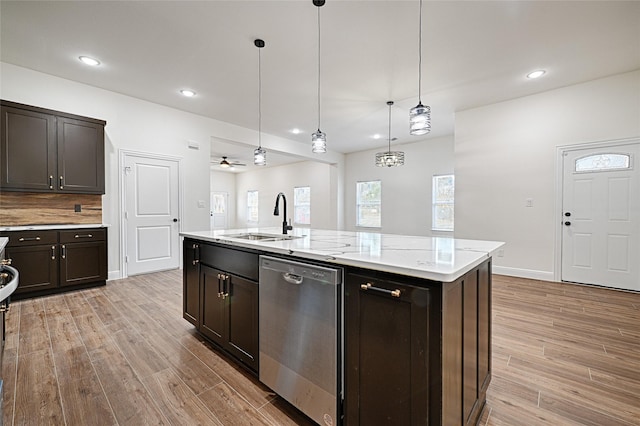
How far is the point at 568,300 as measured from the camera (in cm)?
326

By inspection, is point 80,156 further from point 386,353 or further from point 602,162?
point 602,162

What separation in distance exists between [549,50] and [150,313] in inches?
207

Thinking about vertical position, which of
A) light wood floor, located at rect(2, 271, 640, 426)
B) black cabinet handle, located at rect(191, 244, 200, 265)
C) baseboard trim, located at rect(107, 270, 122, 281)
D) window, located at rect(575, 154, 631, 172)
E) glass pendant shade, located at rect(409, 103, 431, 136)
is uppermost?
glass pendant shade, located at rect(409, 103, 431, 136)

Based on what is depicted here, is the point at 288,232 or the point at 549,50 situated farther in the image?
the point at 549,50

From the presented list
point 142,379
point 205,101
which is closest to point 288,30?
point 205,101

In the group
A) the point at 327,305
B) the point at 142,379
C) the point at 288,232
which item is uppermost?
the point at 288,232

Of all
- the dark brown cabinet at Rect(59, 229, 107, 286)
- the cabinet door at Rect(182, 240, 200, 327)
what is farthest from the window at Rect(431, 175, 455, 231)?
the dark brown cabinet at Rect(59, 229, 107, 286)

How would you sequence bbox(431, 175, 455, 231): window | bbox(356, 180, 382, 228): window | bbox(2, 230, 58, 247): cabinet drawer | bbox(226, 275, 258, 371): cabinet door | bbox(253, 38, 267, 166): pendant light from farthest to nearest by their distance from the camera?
bbox(356, 180, 382, 228): window
bbox(431, 175, 455, 231): window
bbox(2, 230, 58, 247): cabinet drawer
bbox(253, 38, 267, 166): pendant light
bbox(226, 275, 258, 371): cabinet door

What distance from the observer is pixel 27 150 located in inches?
131

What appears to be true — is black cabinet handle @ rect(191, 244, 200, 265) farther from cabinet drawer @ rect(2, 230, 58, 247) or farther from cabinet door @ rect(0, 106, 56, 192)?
cabinet door @ rect(0, 106, 56, 192)

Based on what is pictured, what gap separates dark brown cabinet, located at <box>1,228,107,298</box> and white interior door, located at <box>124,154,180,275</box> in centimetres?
56

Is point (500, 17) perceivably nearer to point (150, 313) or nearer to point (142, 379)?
point (142, 379)

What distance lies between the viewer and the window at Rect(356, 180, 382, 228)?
26.4ft

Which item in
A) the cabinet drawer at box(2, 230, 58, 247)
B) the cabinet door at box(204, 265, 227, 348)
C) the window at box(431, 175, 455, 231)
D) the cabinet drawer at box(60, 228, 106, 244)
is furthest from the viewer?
the window at box(431, 175, 455, 231)
